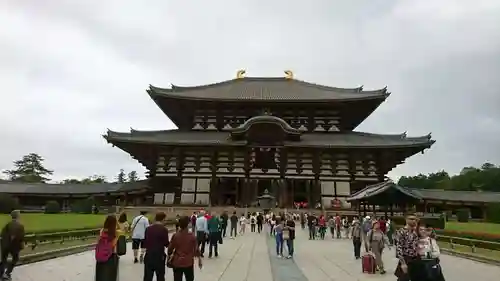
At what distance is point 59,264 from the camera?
15.8 m

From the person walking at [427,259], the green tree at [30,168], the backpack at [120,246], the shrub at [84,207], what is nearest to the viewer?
the person walking at [427,259]

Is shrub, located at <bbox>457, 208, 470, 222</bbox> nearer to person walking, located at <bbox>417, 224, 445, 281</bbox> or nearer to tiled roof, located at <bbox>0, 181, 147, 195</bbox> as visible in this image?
tiled roof, located at <bbox>0, 181, 147, 195</bbox>

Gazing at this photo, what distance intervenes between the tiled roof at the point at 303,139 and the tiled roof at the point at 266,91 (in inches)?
170

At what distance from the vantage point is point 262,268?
1556cm

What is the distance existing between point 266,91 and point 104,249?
5123 centimetres

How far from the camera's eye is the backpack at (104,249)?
8.68 m

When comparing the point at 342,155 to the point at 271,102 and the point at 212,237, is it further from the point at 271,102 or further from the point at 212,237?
the point at 212,237

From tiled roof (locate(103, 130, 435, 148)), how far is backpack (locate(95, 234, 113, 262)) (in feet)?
126

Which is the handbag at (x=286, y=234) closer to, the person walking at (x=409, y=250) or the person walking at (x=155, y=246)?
the person walking at (x=409, y=250)

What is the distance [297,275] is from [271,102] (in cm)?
3979

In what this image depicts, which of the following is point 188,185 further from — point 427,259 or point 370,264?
point 427,259

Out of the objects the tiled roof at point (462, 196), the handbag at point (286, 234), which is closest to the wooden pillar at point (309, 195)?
the tiled roof at point (462, 196)

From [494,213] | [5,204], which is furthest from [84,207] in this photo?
[494,213]

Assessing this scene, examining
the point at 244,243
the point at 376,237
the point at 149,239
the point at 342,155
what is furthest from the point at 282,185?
the point at 149,239
